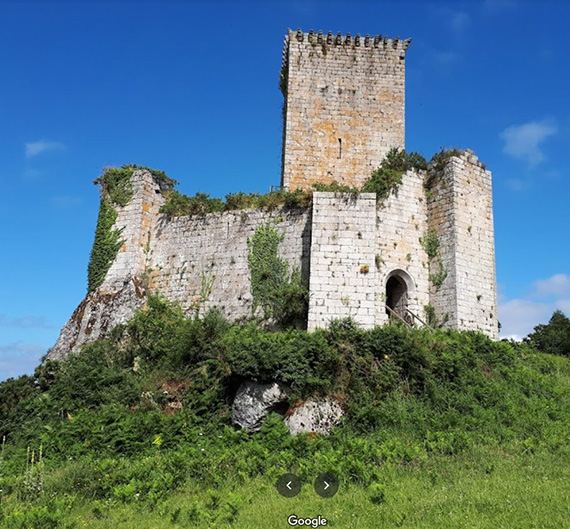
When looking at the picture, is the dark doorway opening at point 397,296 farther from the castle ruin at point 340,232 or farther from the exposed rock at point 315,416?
the exposed rock at point 315,416

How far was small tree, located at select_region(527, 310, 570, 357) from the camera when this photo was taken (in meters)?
27.1

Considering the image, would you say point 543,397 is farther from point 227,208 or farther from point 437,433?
point 227,208

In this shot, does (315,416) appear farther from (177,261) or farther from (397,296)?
(177,261)

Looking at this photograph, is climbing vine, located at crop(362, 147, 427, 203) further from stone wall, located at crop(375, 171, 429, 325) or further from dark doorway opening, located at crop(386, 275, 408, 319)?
dark doorway opening, located at crop(386, 275, 408, 319)

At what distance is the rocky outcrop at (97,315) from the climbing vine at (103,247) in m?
0.59

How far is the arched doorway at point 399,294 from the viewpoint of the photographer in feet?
61.0

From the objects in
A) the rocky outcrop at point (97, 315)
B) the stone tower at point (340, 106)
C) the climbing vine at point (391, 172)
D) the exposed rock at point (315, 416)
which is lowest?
the exposed rock at point (315, 416)

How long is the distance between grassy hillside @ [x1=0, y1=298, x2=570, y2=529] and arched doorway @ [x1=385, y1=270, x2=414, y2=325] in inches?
79.9

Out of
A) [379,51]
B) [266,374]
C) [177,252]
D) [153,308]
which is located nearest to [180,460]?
[266,374]

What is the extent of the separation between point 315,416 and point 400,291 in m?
6.54

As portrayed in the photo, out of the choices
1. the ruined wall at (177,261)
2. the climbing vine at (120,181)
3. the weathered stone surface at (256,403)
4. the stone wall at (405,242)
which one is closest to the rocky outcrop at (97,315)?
the ruined wall at (177,261)

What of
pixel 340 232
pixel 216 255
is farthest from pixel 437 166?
pixel 216 255

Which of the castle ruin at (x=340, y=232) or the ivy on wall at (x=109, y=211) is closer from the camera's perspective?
the castle ruin at (x=340, y=232)

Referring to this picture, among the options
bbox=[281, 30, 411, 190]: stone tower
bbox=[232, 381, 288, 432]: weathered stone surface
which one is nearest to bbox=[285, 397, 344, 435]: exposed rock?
bbox=[232, 381, 288, 432]: weathered stone surface
